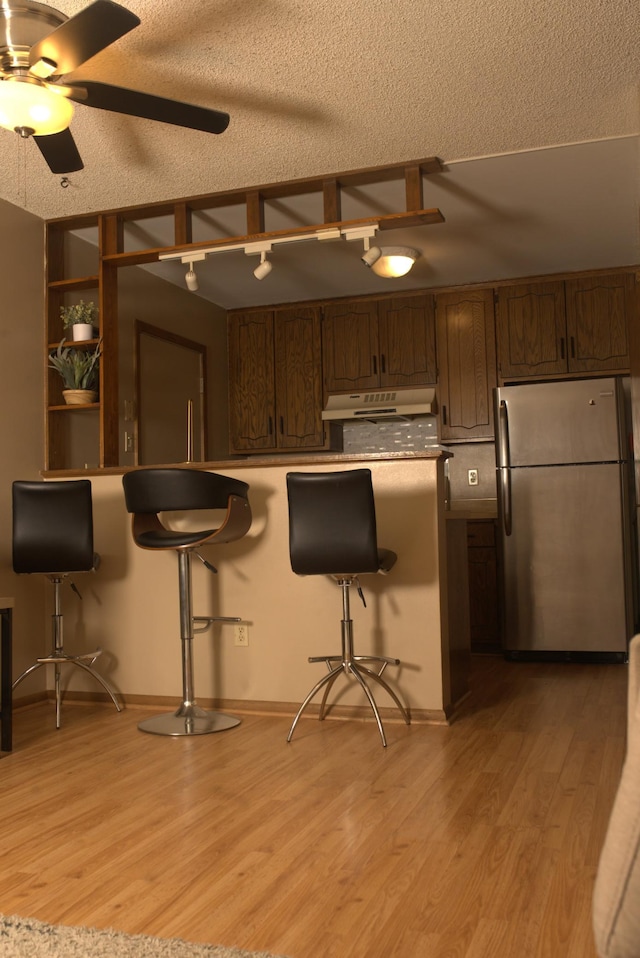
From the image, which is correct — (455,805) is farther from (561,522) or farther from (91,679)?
(561,522)

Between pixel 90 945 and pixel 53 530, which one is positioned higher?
pixel 53 530

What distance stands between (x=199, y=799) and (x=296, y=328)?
14.3 ft

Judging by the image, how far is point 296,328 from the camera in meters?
6.49

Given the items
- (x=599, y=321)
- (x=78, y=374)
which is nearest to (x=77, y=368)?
(x=78, y=374)

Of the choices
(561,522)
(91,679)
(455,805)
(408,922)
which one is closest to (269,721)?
(91,679)

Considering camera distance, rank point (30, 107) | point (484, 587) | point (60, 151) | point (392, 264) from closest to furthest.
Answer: point (30, 107), point (60, 151), point (392, 264), point (484, 587)

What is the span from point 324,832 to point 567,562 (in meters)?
3.23

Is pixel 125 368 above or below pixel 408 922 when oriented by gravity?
above

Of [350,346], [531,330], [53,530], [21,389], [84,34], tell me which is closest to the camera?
[84,34]

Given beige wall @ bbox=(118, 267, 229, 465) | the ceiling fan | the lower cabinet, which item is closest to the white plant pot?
beige wall @ bbox=(118, 267, 229, 465)

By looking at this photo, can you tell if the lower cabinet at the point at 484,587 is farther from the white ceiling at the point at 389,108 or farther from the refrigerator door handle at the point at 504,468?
the white ceiling at the point at 389,108

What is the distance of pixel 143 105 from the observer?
2736mm

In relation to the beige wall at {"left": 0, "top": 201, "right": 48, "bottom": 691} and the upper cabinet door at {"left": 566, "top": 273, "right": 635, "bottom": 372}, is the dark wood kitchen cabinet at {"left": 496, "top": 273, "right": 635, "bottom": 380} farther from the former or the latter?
the beige wall at {"left": 0, "top": 201, "right": 48, "bottom": 691}

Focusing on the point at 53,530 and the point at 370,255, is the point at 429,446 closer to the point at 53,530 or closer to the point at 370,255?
the point at 370,255
